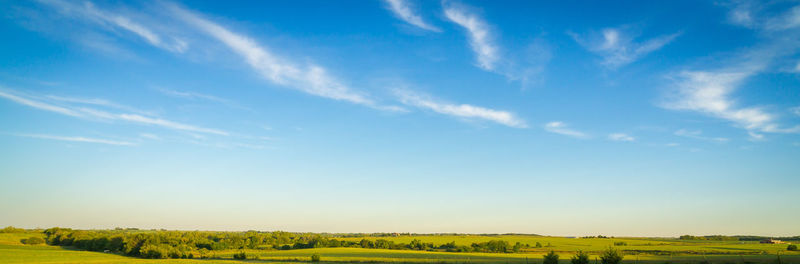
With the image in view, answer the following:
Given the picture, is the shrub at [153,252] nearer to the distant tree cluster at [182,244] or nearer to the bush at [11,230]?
the distant tree cluster at [182,244]

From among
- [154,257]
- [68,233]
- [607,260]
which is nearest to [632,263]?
[607,260]

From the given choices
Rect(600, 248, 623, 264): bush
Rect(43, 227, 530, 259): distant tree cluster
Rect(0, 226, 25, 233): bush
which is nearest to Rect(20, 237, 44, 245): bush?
Rect(43, 227, 530, 259): distant tree cluster

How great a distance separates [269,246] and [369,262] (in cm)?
8530

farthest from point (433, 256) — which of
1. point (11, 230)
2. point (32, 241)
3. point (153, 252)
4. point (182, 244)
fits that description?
point (11, 230)

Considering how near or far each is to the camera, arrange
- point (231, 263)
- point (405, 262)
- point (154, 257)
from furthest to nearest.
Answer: point (154, 257), point (231, 263), point (405, 262)

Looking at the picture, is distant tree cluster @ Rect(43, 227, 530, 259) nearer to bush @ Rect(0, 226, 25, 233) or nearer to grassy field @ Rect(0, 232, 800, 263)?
grassy field @ Rect(0, 232, 800, 263)

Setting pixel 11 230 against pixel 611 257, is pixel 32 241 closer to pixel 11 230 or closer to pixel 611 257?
pixel 11 230

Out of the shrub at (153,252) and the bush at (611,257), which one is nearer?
the bush at (611,257)

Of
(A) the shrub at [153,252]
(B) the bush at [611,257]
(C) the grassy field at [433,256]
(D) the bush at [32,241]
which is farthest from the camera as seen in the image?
(D) the bush at [32,241]

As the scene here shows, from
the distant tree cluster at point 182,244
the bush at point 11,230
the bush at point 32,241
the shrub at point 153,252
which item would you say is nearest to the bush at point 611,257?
the distant tree cluster at point 182,244

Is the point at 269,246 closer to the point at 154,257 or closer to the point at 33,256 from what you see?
the point at 154,257

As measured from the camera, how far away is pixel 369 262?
263 feet

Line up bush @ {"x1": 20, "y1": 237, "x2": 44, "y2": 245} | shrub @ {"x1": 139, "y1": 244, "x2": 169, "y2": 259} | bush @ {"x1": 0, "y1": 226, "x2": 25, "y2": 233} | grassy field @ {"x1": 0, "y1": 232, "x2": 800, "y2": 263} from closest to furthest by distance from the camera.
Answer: grassy field @ {"x1": 0, "y1": 232, "x2": 800, "y2": 263} → shrub @ {"x1": 139, "y1": 244, "x2": 169, "y2": 259} → bush @ {"x1": 20, "y1": 237, "x2": 44, "y2": 245} → bush @ {"x1": 0, "y1": 226, "x2": 25, "y2": 233}

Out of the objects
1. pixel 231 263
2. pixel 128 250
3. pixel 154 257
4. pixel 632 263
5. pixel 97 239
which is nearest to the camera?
pixel 632 263
